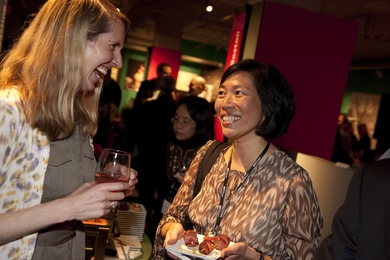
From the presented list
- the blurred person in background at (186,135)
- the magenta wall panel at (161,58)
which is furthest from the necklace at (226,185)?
the magenta wall panel at (161,58)

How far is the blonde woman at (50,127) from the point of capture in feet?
4.73

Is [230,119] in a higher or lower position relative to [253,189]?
higher

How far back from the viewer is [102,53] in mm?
1730

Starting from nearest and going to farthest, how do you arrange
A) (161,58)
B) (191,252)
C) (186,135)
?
1. (191,252)
2. (186,135)
3. (161,58)

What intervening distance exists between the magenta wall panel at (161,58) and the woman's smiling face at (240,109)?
10.6 metres

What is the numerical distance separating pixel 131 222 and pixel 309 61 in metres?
3.15

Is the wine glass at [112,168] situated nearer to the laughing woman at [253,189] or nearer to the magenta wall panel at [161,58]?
the laughing woman at [253,189]

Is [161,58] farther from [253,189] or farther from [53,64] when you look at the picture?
[53,64]

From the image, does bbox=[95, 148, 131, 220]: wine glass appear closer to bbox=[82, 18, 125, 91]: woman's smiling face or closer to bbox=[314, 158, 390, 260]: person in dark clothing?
bbox=[82, 18, 125, 91]: woman's smiling face

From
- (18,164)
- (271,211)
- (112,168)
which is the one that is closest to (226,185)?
(271,211)

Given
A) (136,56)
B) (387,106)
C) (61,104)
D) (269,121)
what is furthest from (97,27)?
(136,56)

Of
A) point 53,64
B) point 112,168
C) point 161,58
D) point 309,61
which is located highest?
point 161,58

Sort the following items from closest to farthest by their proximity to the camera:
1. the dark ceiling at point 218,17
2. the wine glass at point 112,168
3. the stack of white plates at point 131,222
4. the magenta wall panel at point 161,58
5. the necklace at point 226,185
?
the wine glass at point 112,168 → the necklace at point 226,185 → the stack of white plates at point 131,222 → the dark ceiling at point 218,17 → the magenta wall panel at point 161,58

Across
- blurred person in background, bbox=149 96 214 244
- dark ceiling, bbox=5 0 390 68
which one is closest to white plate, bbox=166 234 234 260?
blurred person in background, bbox=149 96 214 244
